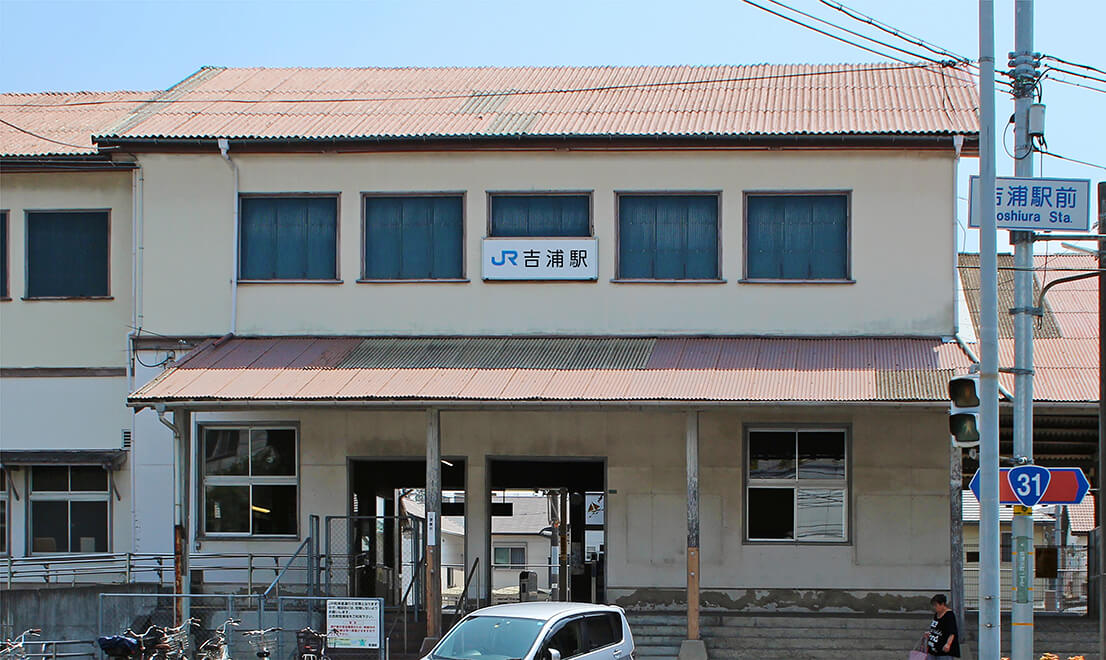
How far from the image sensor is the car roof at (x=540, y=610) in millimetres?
14836

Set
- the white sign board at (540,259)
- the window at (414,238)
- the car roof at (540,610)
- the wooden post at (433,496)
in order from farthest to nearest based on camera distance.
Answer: the window at (414,238)
the white sign board at (540,259)
the wooden post at (433,496)
the car roof at (540,610)

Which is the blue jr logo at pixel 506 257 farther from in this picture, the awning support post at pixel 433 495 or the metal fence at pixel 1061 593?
the metal fence at pixel 1061 593

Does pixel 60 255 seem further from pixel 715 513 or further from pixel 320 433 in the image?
pixel 715 513

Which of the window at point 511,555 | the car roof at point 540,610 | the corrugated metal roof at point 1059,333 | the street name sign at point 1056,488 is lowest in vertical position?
the window at point 511,555

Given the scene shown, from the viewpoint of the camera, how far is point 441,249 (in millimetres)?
21672

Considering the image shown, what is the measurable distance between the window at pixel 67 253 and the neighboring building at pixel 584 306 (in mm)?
509

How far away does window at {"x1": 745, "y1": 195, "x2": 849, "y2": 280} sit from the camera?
2109cm

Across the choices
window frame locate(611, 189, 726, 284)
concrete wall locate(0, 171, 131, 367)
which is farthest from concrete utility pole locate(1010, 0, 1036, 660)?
concrete wall locate(0, 171, 131, 367)

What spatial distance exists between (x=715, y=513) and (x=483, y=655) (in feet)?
24.9

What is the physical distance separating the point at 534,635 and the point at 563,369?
5846 mm

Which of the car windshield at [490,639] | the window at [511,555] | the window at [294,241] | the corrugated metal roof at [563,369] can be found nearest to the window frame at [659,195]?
the corrugated metal roof at [563,369]

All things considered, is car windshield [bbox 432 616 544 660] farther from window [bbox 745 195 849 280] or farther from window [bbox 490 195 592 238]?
window [bbox 745 195 849 280]

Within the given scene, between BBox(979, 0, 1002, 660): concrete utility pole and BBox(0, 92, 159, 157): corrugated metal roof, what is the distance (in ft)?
49.1

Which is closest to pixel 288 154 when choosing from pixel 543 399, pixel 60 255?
pixel 60 255
